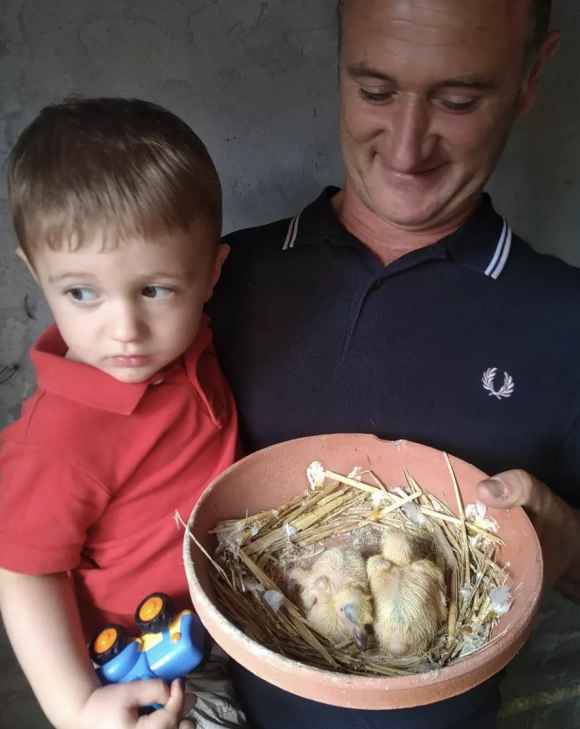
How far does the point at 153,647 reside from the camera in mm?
919

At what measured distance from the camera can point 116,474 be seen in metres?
0.96

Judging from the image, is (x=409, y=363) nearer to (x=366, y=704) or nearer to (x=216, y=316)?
(x=216, y=316)

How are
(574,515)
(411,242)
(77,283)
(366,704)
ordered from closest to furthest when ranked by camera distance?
(366,704)
(77,283)
(574,515)
(411,242)

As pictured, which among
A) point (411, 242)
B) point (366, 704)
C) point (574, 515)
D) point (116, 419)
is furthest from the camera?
point (411, 242)

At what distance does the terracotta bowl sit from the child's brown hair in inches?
16.6

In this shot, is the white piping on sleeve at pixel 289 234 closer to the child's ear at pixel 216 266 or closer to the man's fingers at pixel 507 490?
the child's ear at pixel 216 266

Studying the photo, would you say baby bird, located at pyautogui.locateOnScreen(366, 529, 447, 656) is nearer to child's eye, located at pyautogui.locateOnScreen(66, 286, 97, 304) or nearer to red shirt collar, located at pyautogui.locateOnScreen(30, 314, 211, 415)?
red shirt collar, located at pyautogui.locateOnScreen(30, 314, 211, 415)

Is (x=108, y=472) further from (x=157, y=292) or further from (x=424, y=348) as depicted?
(x=424, y=348)

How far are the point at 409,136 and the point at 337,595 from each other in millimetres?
799

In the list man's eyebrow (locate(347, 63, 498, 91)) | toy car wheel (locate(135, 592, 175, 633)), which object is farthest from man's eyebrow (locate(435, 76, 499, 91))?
toy car wheel (locate(135, 592, 175, 633))

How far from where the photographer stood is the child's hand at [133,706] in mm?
876

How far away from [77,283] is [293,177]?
2.50 ft

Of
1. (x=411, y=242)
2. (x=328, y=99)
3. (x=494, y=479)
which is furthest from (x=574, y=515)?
(x=328, y=99)

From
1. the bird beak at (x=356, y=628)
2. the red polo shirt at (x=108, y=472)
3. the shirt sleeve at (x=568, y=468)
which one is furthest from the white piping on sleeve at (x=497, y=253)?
the bird beak at (x=356, y=628)
